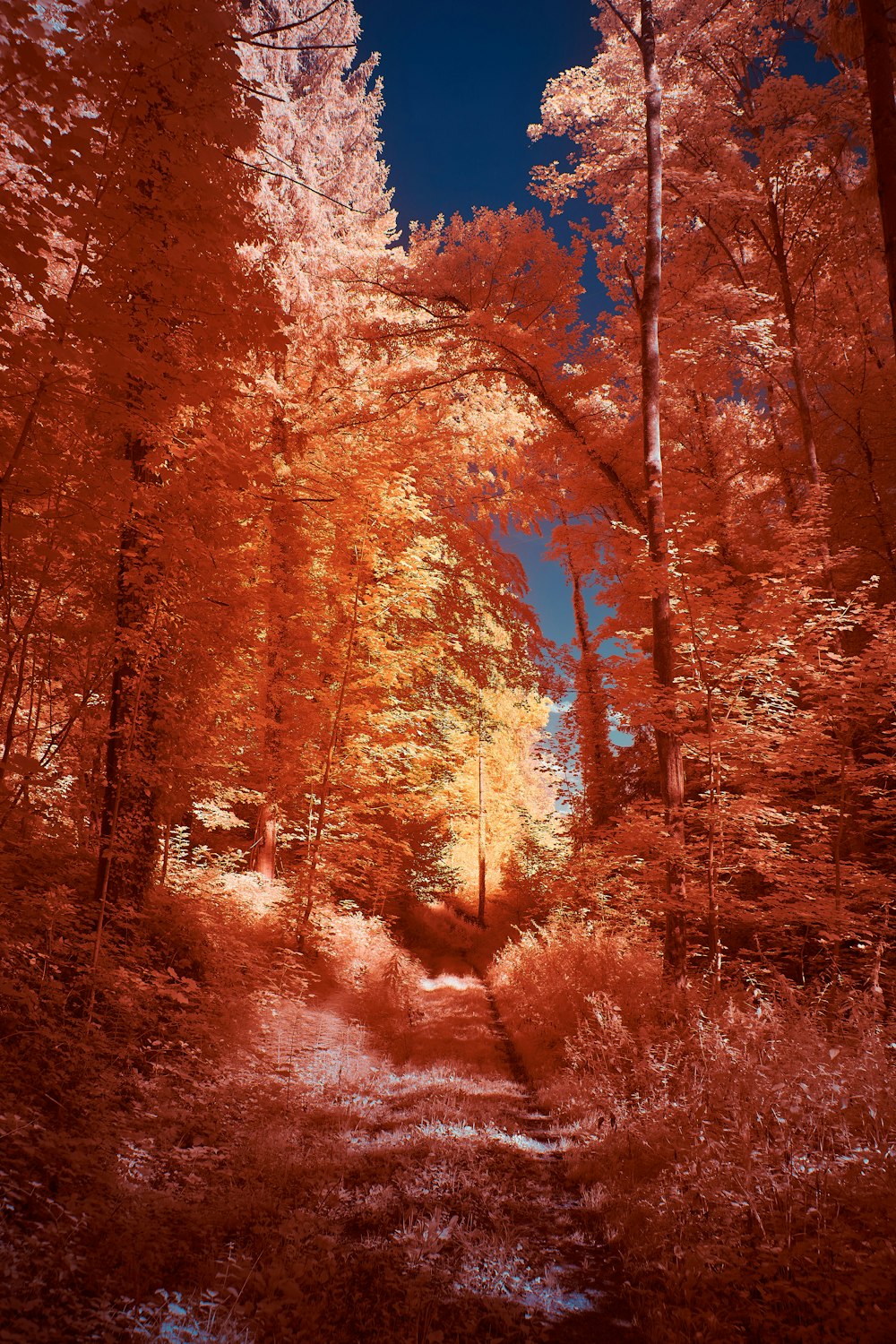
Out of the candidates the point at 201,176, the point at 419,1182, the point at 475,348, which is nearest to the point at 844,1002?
the point at 419,1182

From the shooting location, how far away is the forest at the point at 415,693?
11.0 ft

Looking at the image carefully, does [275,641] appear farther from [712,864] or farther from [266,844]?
[712,864]

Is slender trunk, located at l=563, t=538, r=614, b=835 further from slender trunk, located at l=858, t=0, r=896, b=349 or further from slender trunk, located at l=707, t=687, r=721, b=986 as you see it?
slender trunk, located at l=858, t=0, r=896, b=349

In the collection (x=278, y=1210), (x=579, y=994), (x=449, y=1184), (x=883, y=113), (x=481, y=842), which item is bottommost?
(x=449, y=1184)

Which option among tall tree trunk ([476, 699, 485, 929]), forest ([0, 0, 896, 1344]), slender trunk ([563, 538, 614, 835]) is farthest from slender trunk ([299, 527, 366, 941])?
tall tree trunk ([476, 699, 485, 929])

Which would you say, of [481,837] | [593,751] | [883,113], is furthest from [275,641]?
[481,837]

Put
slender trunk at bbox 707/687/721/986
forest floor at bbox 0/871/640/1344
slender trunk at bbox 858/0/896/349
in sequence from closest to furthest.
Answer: forest floor at bbox 0/871/640/1344 → slender trunk at bbox 858/0/896/349 → slender trunk at bbox 707/687/721/986

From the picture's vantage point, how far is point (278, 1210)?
3814 mm

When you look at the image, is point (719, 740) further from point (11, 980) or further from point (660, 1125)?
point (11, 980)

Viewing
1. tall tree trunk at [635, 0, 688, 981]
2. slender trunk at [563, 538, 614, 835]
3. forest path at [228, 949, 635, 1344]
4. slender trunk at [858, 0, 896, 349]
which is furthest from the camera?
slender trunk at [563, 538, 614, 835]

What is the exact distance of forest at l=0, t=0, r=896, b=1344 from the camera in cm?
335

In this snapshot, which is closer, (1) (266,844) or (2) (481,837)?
(1) (266,844)

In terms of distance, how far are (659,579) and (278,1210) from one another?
6.62 meters

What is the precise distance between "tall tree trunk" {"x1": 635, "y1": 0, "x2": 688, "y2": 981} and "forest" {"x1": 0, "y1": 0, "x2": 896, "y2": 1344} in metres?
0.06
